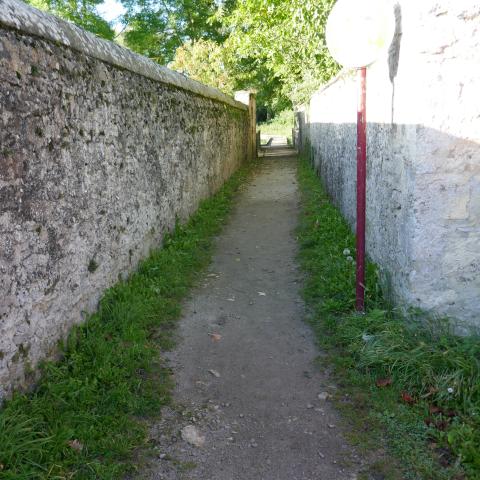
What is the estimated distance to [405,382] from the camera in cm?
314

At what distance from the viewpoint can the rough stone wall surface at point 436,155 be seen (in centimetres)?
321

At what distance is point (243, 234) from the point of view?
744 cm

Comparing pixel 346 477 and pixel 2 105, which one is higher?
pixel 2 105

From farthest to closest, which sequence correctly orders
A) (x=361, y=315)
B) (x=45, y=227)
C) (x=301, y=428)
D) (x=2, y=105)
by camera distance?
1. (x=361, y=315)
2. (x=45, y=227)
3. (x=301, y=428)
4. (x=2, y=105)

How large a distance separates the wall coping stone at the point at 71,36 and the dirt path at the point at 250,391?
8.31ft

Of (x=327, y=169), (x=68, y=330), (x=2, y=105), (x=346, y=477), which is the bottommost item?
(x=346, y=477)

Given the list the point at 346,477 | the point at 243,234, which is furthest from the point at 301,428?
the point at 243,234

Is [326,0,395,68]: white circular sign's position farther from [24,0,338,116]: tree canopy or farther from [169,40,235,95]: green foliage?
[169,40,235,95]: green foliage

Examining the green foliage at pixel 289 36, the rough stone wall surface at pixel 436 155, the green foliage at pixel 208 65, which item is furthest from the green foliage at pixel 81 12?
the rough stone wall surface at pixel 436 155

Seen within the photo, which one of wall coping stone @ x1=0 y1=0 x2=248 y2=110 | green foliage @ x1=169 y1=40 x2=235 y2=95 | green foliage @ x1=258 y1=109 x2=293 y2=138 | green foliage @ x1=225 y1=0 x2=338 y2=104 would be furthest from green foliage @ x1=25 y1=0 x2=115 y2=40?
wall coping stone @ x1=0 y1=0 x2=248 y2=110

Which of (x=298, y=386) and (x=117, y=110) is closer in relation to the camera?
(x=298, y=386)

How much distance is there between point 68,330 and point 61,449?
114 cm

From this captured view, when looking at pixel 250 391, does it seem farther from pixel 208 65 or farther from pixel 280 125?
pixel 280 125

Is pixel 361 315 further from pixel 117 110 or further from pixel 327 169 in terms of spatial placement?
pixel 327 169
